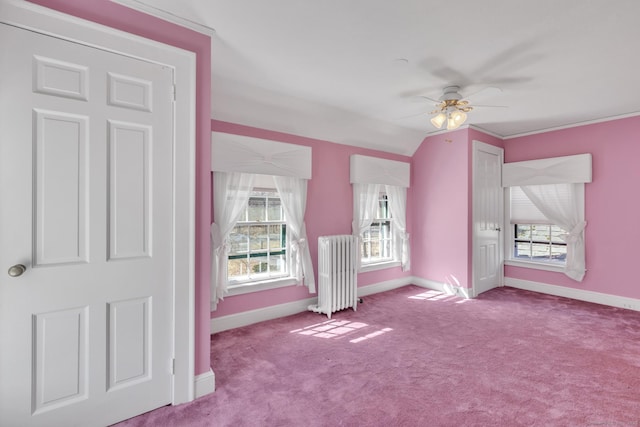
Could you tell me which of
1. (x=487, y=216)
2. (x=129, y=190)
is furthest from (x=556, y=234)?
(x=129, y=190)

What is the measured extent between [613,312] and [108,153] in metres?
5.77

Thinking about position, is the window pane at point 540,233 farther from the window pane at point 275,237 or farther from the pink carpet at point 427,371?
the window pane at point 275,237

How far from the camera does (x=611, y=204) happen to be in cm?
418

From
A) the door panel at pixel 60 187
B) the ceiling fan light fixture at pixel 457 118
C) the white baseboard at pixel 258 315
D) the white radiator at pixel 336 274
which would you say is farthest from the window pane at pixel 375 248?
the door panel at pixel 60 187

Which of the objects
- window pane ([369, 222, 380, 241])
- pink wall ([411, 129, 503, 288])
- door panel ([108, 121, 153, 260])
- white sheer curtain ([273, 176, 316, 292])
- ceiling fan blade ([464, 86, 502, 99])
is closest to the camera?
door panel ([108, 121, 153, 260])

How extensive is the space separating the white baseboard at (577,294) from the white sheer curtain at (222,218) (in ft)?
15.4

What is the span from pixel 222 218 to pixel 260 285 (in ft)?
3.12

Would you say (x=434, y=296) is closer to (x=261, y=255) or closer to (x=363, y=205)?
(x=363, y=205)

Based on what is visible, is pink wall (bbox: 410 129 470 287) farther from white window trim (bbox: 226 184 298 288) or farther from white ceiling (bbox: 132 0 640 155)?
white window trim (bbox: 226 184 298 288)

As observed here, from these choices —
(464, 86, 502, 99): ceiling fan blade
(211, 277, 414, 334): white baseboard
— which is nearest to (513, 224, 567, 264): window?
(464, 86, 502, 99): ceiling fan blade

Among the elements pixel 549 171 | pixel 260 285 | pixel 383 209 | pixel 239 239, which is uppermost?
pixel 549 171

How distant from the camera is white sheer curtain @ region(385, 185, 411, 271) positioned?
202 inches

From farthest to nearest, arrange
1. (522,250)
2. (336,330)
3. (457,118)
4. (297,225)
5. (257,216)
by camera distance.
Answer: (522,250)
(297,225)
(257,216)
(336,330)
(457,118)

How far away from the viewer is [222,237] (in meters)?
3.29
